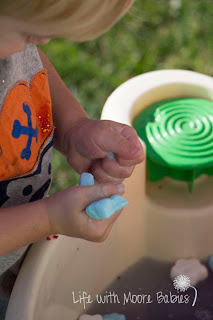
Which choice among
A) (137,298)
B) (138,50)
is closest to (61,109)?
(137,298)

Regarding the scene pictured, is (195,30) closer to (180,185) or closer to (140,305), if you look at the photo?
(180,185)

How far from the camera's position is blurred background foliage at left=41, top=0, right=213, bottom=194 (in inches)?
63.4

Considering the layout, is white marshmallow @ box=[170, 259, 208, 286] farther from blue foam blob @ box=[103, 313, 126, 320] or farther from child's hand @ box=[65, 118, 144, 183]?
child's hand @ box=[65, 118, 144, 183]

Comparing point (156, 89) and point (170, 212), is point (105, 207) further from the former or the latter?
point (156, 89)

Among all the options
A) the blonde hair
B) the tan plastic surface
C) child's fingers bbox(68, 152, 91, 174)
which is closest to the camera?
the blonde hair

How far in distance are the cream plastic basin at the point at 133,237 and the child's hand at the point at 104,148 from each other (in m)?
0.12

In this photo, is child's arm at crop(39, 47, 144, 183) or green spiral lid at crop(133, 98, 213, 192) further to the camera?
green spiral lid at crop(133, 98, 213, 192)

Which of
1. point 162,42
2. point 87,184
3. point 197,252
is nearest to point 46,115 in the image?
point 87,184

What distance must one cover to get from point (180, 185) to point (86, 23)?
1.91ft

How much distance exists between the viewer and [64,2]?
61cm

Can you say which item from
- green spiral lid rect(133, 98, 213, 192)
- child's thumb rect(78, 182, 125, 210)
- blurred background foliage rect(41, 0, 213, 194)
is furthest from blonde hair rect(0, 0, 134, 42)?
blurred background foliage rect(41, 0, 213, 194)

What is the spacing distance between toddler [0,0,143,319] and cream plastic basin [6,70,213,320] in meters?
0.08

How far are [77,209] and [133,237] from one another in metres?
0.36

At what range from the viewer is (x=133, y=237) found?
3.64ft
